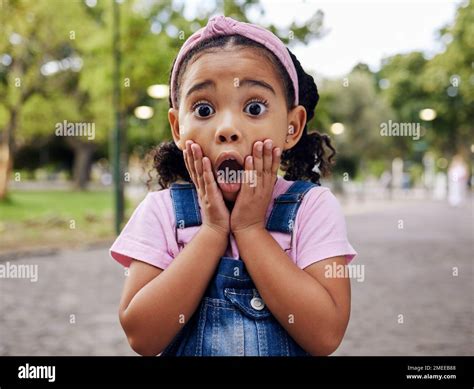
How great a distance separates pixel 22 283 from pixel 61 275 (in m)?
0.67

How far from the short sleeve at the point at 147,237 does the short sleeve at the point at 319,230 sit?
0.27 m

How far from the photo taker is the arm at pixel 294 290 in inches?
50.8

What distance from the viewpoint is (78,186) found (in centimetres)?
4381

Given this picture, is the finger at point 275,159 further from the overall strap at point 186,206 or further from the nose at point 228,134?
the overall strap at point 186,206

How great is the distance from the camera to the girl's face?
1271 mm

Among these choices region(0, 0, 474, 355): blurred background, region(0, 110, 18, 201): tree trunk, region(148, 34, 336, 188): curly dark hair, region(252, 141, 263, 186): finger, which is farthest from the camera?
region(0, 110, 18, 201): tree trunk

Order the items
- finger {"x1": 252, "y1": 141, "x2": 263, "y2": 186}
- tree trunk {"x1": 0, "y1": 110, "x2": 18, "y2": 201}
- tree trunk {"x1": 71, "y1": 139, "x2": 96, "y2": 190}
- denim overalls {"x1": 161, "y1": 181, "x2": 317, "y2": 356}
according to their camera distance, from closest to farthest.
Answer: finger {"x1": 252, "y1": 141, "x2": 263, "y2": 186} → denim overalls {"x1": 161, "y1": 181, "x2": 317, "y2": 356} → tree trunk {"x1": 0, "y1": 110, "x2": 18, "y2": 201} → tree trunk {"x1": 71, "y1": 139, "x2": 96, "y2": 190}

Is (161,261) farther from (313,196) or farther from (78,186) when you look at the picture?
(78,186)

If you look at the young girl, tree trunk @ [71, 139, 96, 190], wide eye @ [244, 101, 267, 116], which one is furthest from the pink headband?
tree trunk @ [71, 139, 96, 190]

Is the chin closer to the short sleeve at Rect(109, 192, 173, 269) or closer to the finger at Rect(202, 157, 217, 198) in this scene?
the finger at Rect(202, 157, 217, 198)

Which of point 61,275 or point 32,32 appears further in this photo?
point 32,32

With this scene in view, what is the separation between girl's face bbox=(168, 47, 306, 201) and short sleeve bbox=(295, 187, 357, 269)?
0.14 meters

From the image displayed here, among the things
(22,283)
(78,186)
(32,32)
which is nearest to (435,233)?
(22,283)
